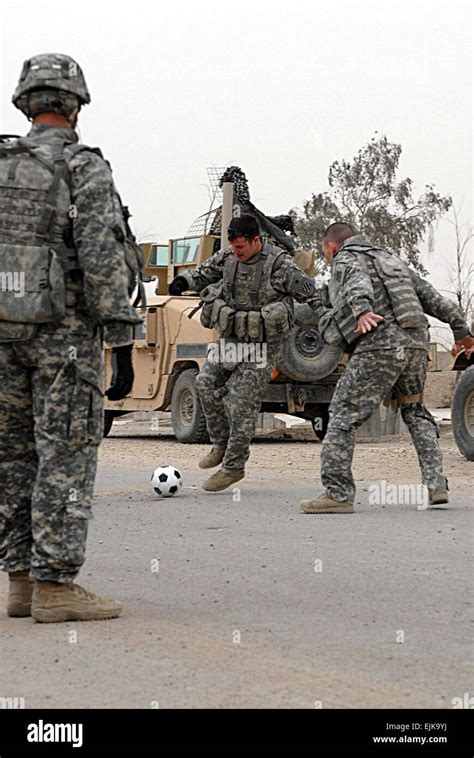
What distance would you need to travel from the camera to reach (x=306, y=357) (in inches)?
642

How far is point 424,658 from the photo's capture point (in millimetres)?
4109

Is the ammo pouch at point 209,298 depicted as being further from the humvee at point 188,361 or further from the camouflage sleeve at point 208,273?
the humvee at point 188,361

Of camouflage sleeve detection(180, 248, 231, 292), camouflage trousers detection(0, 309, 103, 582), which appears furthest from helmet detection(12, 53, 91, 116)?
camouflage sleeve detection(180, 248, 231, 292)

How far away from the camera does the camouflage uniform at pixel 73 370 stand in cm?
465

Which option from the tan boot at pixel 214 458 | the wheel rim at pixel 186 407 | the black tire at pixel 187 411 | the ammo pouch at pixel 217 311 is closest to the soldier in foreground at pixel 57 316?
the ammo pouch at pixel 217 311

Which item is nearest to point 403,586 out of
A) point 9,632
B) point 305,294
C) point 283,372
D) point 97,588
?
point 97,588

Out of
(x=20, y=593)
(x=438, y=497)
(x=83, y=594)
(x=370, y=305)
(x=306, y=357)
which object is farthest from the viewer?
(x=306, y=357)

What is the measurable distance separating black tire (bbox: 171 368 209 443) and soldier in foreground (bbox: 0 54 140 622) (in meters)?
12.2

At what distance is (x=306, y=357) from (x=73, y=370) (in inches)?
461

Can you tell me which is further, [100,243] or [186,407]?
[186,407]

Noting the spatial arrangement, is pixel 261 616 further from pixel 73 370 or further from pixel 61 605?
pixel 73 370

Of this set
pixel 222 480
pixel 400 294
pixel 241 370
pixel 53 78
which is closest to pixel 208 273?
pixel 241 370
